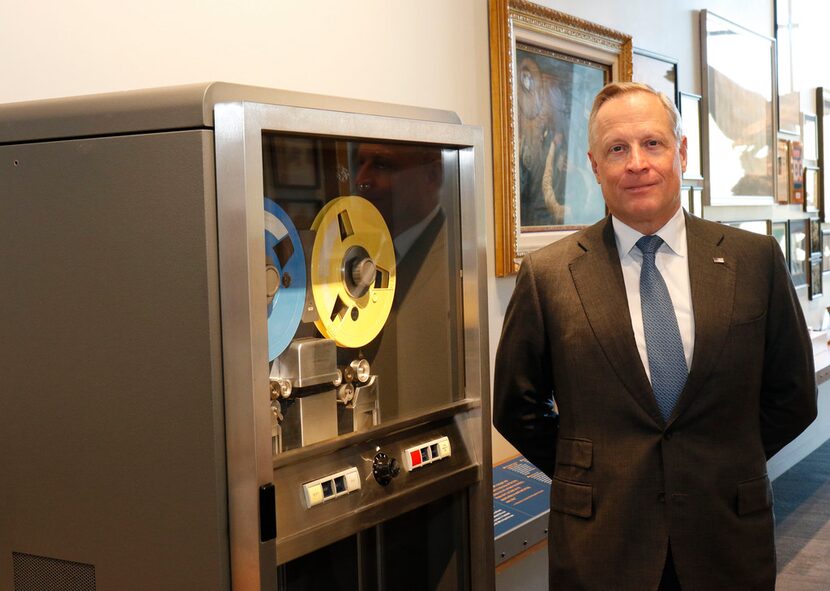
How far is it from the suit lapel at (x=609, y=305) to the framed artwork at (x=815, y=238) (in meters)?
5.16

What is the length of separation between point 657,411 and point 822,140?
5.88 m

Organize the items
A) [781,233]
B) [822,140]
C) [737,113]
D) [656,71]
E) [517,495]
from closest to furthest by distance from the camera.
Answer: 1. [517,495]
2. [656,71]
3. [737,113]
4. [781,233]
5. [822,140]

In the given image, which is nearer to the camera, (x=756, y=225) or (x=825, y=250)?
(x=756, y=225)

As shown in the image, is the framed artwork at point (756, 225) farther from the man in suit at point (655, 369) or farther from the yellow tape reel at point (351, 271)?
the yellow tape reel at point (351, 271)

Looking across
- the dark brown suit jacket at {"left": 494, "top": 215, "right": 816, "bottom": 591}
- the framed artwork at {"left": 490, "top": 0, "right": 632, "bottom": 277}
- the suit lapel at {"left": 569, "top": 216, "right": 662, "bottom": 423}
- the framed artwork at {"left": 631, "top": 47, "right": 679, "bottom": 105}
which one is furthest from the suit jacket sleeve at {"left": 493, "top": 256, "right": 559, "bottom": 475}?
the framed artwork at {"left": 631, "top": 47, "right": 679, "bottom": 105}

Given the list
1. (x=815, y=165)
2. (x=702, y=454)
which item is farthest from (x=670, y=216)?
(x=815, y=165)

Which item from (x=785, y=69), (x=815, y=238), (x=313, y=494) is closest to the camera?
(x=313, y=494)

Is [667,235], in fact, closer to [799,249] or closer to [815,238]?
[799,249]

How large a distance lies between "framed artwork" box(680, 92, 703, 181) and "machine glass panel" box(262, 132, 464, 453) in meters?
3.12

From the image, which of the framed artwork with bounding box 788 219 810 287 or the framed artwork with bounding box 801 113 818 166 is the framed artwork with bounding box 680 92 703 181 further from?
the framed artwork with bounding box 801 113 818 166

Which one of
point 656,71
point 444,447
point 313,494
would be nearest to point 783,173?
point 656,71

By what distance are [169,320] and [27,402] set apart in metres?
0.37

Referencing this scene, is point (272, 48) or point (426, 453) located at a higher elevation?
point (272, 48)

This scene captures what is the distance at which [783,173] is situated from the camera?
6348 millimetres
